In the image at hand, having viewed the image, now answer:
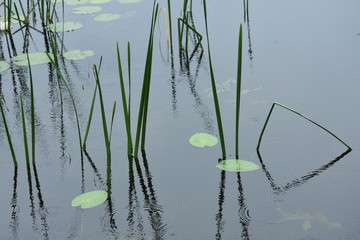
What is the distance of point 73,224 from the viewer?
5.86 ft

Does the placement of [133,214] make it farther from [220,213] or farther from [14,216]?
[14,216]

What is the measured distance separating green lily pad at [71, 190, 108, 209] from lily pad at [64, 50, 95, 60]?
1342mm

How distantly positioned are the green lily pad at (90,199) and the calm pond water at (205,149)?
2 centimetres

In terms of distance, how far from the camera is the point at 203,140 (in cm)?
217

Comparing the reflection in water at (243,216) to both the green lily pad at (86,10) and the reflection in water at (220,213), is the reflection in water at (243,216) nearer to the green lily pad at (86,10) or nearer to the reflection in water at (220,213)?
the reflection in water at (220,213)

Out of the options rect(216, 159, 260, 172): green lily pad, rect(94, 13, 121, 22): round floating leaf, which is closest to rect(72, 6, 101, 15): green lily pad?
rect(94, 13, 121, 22): round floating leaf

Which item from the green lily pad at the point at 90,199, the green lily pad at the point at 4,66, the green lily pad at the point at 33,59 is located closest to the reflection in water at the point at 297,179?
the green lily pad at the point at 90,199

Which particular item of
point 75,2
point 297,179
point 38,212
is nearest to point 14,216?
point 38,212

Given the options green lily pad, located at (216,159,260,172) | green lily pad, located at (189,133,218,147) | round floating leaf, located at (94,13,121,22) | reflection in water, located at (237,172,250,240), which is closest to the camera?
reflection in water, located at (237,172,250,240)

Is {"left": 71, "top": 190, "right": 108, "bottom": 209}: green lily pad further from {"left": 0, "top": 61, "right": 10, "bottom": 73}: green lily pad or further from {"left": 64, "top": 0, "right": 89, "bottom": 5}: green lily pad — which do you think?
{"left": 64, "top": 0, "right": 89, "bottom": 5}: green lily pad

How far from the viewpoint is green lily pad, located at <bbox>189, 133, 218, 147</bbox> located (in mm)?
2152

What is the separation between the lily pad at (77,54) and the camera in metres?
3.08

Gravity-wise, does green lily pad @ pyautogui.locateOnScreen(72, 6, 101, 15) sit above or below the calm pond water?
above

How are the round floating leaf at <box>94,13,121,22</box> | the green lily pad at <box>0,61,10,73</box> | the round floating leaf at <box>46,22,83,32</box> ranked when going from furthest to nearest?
the round floating leaf at <box>94,13,121,22</box> → the round floating leaf at <box>46,22,83,32</box> → the green lily pad at <box>0,61,10,73</box>
